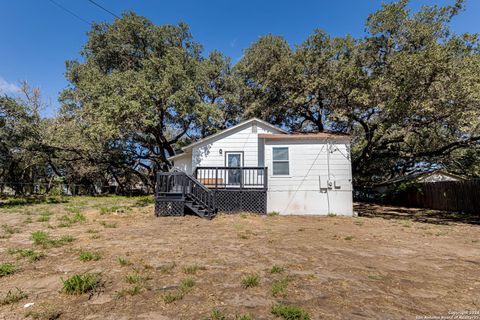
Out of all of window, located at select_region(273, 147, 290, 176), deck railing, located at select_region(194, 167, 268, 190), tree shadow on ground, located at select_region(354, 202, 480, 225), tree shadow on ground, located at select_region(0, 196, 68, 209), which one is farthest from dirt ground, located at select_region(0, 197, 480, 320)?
tree shadow on ground, located at select_region(0, 196, 68, 209)

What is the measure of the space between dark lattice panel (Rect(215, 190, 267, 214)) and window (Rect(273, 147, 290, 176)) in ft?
4.25

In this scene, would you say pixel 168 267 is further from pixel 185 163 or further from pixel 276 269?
pixel 185 163

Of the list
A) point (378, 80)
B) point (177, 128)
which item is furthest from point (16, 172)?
point (378, 80)

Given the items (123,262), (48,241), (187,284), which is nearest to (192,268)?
(187,284)

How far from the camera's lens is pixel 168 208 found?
9367 mm

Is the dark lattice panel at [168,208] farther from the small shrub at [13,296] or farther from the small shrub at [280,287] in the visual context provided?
the small shrub at [280,287]

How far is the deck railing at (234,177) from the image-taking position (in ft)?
32.8

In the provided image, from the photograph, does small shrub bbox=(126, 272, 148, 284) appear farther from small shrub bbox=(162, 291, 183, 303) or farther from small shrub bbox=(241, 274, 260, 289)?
small shrub bbox=(241, 274, 260, 289)

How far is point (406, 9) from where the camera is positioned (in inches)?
461

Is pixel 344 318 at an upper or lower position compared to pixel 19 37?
lower

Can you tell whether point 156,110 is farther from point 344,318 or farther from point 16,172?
point 16,172

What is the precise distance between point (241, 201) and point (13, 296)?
25.1 feet

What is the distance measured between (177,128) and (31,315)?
60.7 feet

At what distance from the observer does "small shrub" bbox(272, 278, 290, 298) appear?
2982mm
